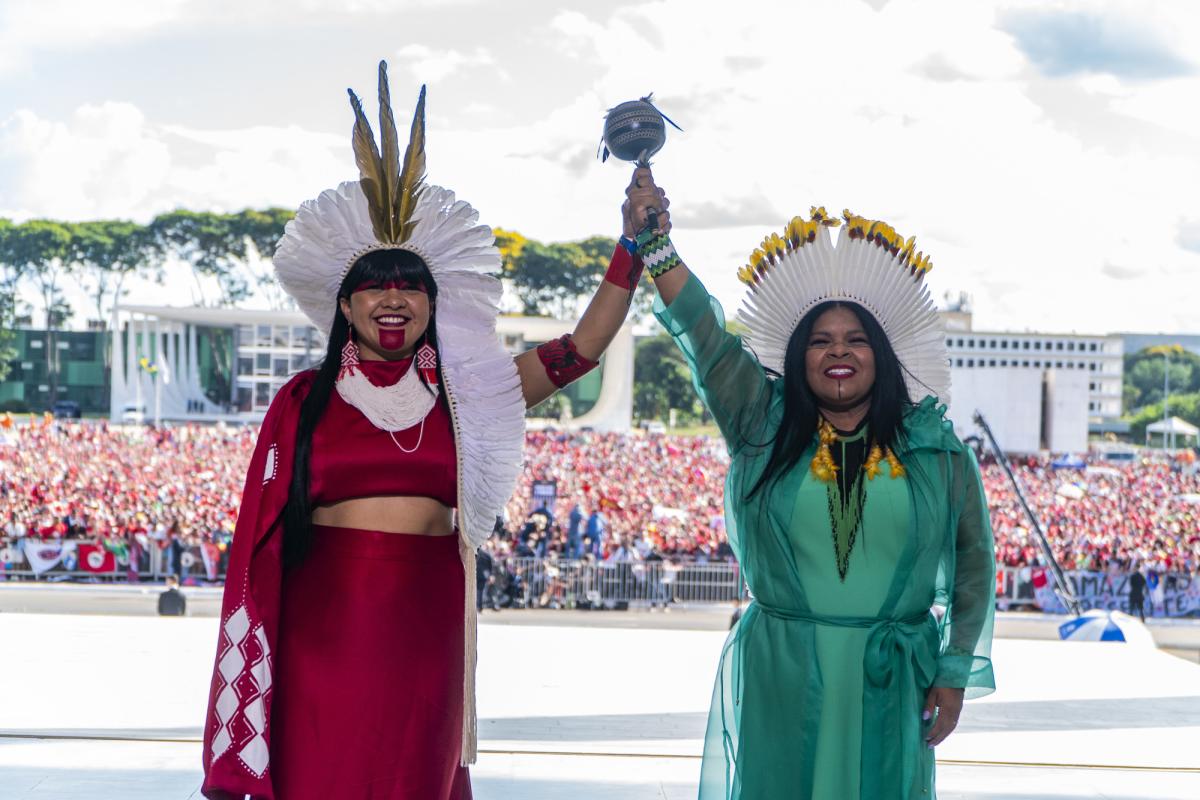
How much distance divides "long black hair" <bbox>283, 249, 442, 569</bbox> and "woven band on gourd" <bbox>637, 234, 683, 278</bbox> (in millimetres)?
526

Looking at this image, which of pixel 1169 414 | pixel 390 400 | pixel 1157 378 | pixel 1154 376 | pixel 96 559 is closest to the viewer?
pixel 390 400

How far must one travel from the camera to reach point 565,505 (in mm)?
22781

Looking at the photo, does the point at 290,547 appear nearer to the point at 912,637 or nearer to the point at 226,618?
the point at 226,618

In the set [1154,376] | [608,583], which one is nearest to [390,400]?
[608,583]

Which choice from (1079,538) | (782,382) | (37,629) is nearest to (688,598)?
(1079,538)

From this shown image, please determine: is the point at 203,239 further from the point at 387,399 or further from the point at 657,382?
the point at 387,399

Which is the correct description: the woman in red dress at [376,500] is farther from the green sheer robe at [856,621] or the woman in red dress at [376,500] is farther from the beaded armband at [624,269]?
the green sheer robe at [856,621]

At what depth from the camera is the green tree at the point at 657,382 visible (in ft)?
257

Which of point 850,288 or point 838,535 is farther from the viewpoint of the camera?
point 850,288

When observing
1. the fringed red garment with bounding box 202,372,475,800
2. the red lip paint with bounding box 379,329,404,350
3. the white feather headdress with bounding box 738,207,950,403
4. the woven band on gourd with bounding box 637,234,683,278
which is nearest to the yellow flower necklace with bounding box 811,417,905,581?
the white feather headdress with bounding box 738,207,950,403

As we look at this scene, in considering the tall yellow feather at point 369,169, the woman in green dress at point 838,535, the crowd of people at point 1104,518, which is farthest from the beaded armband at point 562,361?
the crowd of people at point 1104,518

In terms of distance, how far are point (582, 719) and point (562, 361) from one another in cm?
343

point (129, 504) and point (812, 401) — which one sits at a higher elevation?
point (812, 401)

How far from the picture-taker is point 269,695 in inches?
114
